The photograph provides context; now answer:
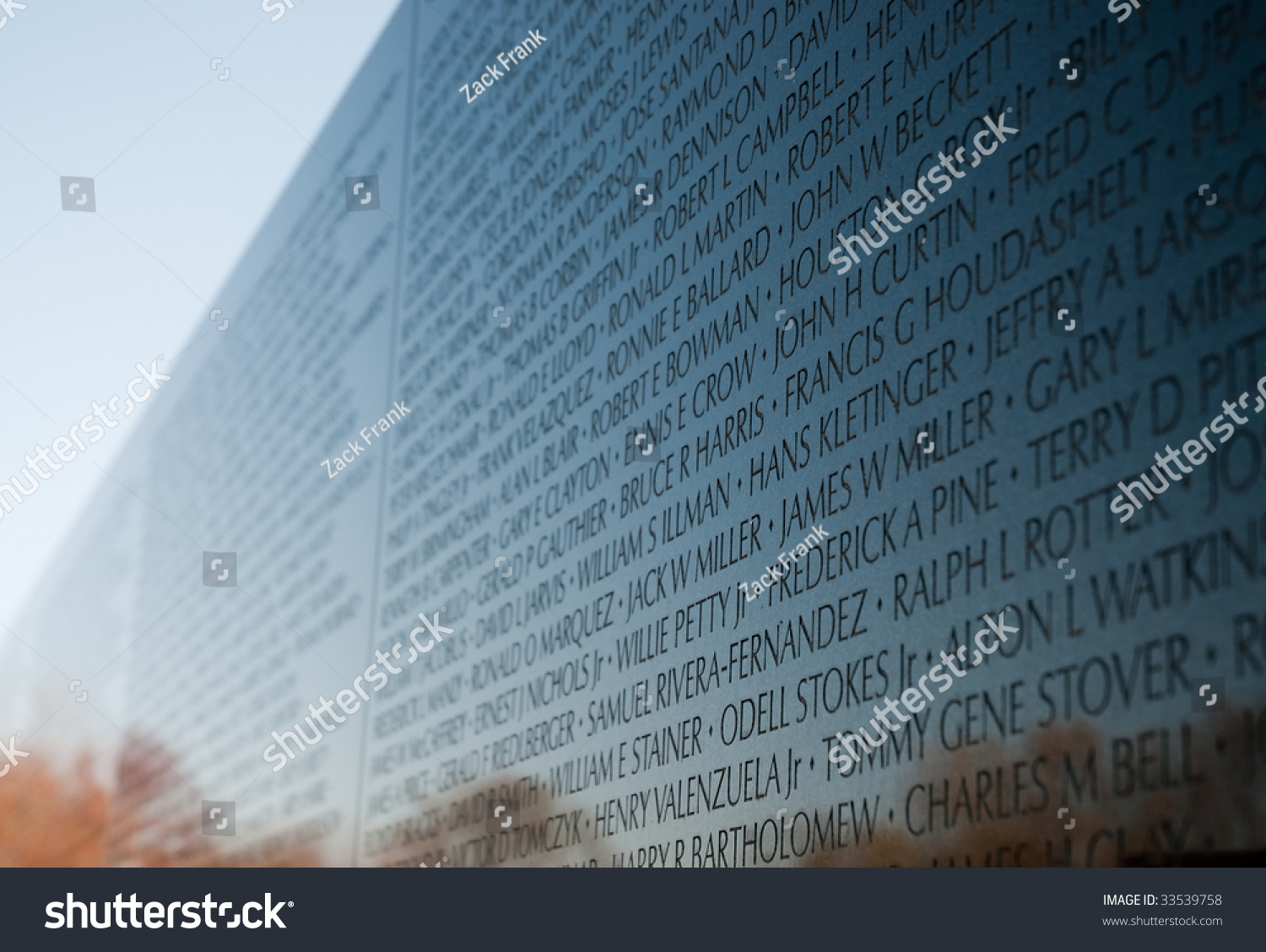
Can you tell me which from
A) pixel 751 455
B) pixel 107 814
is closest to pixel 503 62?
pixel 751 455

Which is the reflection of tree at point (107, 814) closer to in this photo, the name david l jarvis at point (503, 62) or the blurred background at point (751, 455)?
the blurred background at point (751, 455)

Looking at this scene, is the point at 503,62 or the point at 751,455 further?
the point at 503,62

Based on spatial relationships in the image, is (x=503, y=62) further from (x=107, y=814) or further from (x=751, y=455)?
(x=107, y=814)

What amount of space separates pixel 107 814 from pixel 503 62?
12242mm

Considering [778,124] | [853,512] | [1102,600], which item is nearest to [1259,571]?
[1102,600]

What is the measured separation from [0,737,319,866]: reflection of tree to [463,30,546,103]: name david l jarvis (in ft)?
29.2

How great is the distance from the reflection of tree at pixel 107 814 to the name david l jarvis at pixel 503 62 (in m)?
8.91

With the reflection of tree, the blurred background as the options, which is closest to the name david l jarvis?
the blurred background

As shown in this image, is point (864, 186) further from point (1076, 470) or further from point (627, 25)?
point (627, 25)

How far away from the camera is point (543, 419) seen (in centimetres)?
1187

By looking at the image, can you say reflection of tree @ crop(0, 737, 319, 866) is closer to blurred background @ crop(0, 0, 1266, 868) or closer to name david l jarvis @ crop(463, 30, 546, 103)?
blurred background @ crop(0, 0, 1266, 868)

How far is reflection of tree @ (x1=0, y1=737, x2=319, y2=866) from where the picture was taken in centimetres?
1842

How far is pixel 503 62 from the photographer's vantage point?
14.0 metres

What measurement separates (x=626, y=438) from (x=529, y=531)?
5.63 feet
